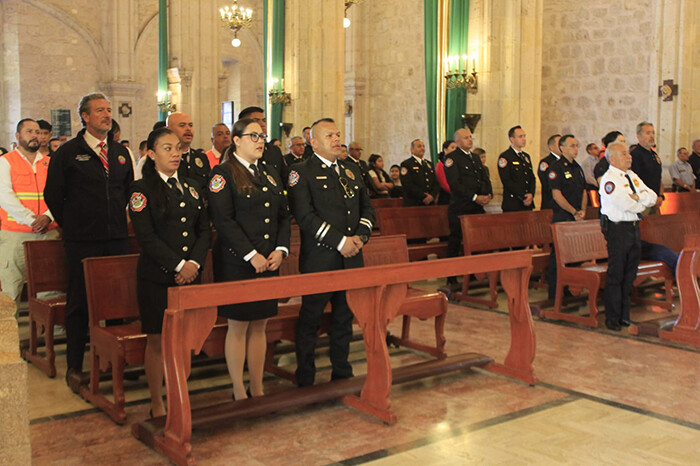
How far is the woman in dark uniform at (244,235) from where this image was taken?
3.99 m

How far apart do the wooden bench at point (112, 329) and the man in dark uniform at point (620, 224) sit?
3.38 metres

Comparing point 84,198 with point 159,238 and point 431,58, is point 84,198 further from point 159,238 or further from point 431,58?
point 431,58

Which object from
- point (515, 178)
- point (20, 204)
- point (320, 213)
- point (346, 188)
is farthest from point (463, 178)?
point (20, 204)

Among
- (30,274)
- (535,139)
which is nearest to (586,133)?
(535,139)

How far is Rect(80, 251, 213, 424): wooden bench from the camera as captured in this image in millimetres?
3988

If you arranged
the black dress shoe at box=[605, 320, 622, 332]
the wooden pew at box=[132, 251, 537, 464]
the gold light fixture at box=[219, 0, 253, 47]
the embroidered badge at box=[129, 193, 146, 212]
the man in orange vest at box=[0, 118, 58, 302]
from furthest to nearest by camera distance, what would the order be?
the gold light fixture at box=[219, 0, 253, 47] < the black dress shoe at box=[605, 320, 622, 332] < the man in orange vest at box=[0, 118, 58, 302] < the embroidered badge at box=[129, 193, 146, 212] < the wooden pew at box=[132, 251, 537, 464]

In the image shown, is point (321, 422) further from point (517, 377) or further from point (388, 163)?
point (388, 163)

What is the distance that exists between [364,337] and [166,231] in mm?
1174

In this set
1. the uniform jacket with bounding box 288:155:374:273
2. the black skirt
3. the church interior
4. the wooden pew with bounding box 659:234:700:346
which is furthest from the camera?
the wooden pew with bounding box 659:234:700:346

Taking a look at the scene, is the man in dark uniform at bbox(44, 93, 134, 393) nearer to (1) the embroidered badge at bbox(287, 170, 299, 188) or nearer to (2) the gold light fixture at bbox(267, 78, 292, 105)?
(1) the embroidered badge at bbox(287, 170, 299, 188)

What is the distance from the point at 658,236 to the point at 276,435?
200 inches

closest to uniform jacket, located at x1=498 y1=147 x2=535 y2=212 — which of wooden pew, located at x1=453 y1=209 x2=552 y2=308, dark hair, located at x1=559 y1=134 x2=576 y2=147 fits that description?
wooden pew, located at x1=453 y1=209 x2=552 y2=308

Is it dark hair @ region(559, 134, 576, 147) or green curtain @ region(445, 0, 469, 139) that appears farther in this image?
green curtain @ region(445, 0, 469, 139)

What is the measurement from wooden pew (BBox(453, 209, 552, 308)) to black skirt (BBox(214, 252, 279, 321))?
3.29m
